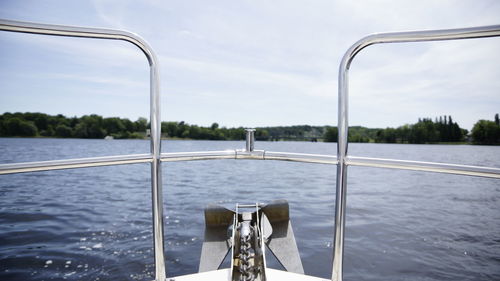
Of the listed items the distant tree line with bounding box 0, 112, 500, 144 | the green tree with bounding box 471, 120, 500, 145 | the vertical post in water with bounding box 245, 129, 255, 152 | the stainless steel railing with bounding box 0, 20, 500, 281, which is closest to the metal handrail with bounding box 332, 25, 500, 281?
the stainless steel railing with bounding box 0, 20, 500, 281

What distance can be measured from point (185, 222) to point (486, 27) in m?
6.80

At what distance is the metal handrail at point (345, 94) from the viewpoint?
31.9 inches

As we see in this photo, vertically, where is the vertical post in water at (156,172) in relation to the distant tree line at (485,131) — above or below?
below

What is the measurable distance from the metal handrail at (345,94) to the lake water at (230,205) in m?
1.44

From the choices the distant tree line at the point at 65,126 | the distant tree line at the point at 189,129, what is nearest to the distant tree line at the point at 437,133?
the distant tree line at the point at 189,129

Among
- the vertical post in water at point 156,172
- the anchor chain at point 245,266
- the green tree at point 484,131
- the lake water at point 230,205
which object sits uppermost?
the green tree at point 484,131

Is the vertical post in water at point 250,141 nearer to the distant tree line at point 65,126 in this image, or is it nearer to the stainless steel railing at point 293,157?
the stainless steel railing at point 293,157

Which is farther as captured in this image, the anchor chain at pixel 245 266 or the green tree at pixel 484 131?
the green tree at pixel 484 131

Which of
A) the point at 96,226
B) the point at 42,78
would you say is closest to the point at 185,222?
the point at 96,226

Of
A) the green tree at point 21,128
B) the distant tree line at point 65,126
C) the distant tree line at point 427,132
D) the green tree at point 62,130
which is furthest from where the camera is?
the green tree at point 21,128

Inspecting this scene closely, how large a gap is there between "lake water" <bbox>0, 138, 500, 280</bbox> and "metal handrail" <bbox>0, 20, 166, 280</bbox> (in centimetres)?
130

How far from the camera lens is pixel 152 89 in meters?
1.01

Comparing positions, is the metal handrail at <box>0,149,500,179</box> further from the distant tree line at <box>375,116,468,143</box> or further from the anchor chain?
the distant tree line at <box>375,116,468,143</box>

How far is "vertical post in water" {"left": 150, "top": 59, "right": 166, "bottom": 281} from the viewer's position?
1007 millimetres
